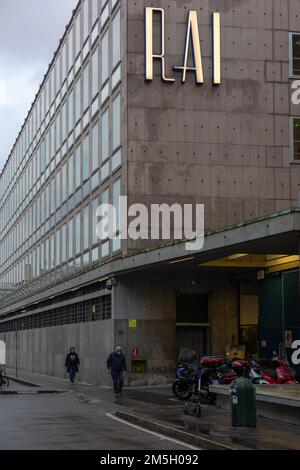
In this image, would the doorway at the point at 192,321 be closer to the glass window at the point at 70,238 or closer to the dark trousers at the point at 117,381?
the dark trousers at the point at 117,381

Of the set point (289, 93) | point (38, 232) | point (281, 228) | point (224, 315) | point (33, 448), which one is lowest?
point (33, 448)

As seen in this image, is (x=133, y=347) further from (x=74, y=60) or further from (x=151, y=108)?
(x=74, y=60)

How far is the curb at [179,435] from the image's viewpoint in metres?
14.4

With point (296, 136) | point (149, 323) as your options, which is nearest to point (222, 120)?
point (296, 136)

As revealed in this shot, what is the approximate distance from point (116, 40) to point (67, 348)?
17205 millimetres

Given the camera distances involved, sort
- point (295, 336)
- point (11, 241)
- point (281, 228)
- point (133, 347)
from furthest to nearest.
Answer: point (11, 241) → point (133, 347) → point (295, 336) → point (281, 228)

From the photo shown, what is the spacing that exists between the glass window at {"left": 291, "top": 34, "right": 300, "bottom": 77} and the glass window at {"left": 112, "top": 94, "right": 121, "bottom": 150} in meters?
7.91

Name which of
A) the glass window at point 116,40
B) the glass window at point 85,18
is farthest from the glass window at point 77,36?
the glass window at point 116,40

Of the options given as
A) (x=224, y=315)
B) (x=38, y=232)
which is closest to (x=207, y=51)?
(x=224, y=315)

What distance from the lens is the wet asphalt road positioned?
14.7m

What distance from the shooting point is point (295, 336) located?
29.4 metres

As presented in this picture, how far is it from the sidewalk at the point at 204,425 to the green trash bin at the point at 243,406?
0.24 meters

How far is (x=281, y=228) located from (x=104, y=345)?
15658mm

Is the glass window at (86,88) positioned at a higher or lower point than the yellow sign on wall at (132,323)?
higher
